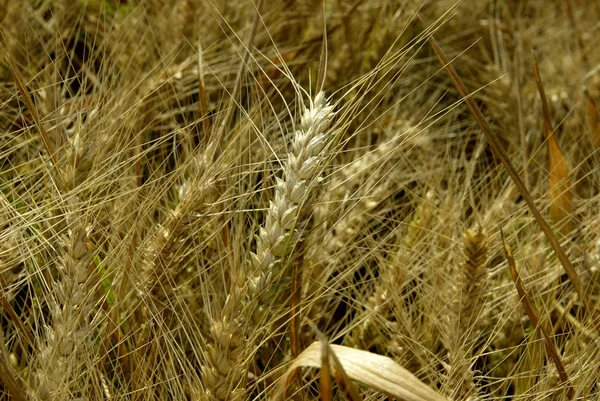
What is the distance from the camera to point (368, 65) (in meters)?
1.64

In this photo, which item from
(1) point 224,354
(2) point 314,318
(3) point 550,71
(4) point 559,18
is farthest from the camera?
(4) point 559,18

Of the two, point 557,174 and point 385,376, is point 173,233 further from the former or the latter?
point 557,174

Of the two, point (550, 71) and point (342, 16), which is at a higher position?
point (342, 16)

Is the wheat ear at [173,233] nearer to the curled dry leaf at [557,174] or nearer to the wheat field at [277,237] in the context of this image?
the wheat field at [277,237]

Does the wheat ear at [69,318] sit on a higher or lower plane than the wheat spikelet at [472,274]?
higher

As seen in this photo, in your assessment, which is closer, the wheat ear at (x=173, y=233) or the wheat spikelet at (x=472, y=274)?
the wheat ear at (x=173, y=233)

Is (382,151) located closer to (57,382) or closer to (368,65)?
(368,65)

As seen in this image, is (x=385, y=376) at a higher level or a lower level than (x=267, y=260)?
lower

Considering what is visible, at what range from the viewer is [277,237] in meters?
0.74

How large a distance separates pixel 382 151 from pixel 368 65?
16.4 inches

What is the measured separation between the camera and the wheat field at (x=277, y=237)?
2.54 feet

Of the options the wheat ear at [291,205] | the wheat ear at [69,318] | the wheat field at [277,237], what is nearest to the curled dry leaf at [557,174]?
the wheat field at [277,237]

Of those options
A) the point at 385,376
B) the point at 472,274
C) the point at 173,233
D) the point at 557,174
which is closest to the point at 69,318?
the point at 173,233

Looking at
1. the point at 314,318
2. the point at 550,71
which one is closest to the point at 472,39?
the point at 550,71
